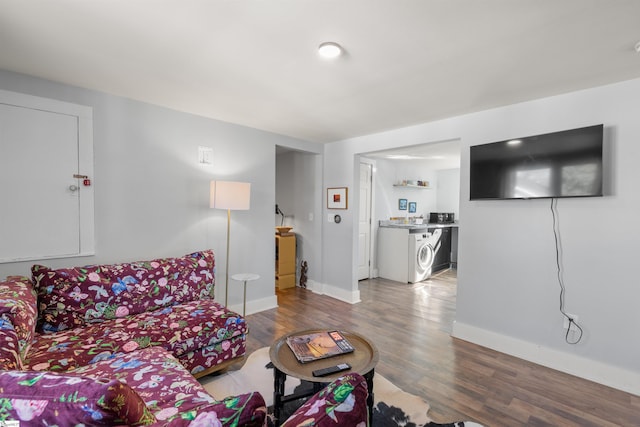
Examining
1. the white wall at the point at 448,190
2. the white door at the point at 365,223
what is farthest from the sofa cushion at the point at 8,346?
the white wall at the point at 448,190

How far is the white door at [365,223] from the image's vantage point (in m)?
5.41

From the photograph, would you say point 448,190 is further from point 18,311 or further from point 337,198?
point 18,311

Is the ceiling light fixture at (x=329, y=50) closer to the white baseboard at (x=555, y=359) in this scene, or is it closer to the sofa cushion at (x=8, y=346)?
the sofa cushion at (x=8, y=346)

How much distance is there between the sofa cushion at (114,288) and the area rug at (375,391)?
770 mm

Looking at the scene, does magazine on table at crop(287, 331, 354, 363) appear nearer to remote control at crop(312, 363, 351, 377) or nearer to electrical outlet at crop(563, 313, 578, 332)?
remote control at crop(312, 363, 351, 377)

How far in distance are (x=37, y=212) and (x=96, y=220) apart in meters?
0.39

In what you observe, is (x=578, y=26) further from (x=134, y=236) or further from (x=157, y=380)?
(x=134, y=236)

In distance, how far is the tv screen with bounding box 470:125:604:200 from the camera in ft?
7.54

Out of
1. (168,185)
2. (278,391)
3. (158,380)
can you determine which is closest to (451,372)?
(278,391)

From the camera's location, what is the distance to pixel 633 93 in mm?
2211

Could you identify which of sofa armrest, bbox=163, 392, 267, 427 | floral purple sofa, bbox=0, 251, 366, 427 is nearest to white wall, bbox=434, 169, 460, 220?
floral purple sofa, bbox=0, 251, 366, 427

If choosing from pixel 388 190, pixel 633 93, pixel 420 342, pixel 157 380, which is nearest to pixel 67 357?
pixel 157 380

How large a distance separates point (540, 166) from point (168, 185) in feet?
11.4

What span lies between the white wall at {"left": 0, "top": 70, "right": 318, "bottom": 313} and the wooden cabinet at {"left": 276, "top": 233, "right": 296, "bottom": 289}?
2.69 ft
